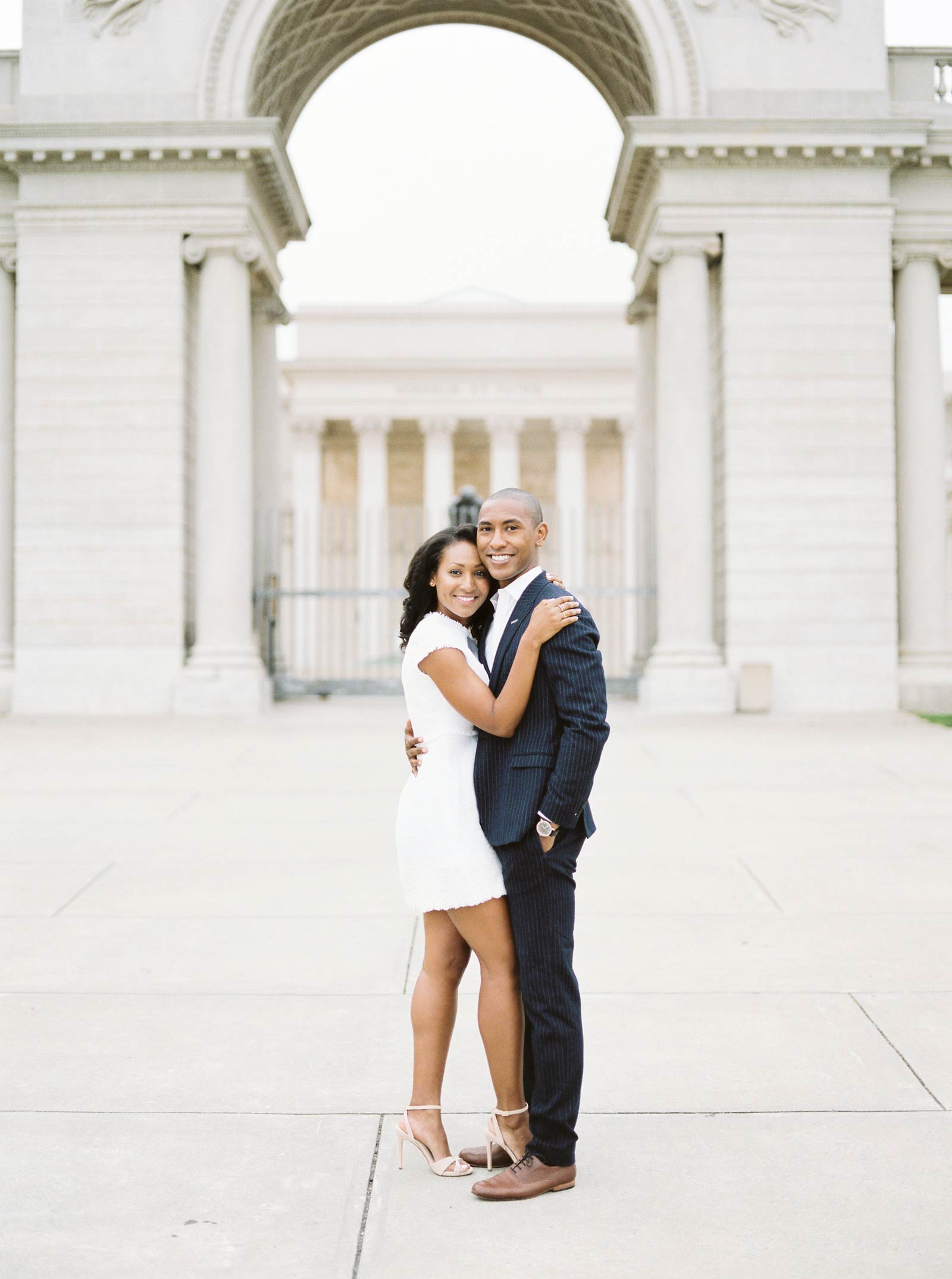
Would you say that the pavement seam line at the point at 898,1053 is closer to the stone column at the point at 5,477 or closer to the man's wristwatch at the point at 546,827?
the man's wristwatch at the point at 546,827

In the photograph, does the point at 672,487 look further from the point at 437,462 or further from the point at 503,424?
the point at 503,424

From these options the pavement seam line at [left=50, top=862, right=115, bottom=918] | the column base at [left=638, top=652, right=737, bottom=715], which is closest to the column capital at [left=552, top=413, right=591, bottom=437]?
the column base at [left=638, top=652, right=737, bottom=715]

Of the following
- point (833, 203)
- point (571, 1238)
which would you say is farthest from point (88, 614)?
point (571, 1238)

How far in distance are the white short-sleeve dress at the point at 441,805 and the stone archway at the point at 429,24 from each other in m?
19.0

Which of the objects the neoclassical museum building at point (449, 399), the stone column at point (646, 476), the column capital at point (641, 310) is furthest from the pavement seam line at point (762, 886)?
the neoclassical museum building at point (449, 399)

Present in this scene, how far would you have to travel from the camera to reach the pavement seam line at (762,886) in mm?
7285

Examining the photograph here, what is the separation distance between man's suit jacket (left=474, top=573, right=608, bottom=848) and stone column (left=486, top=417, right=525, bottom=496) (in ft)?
143

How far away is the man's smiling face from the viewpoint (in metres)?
4.04

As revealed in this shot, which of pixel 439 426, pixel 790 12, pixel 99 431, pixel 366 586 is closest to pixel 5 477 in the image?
pixel 99 431

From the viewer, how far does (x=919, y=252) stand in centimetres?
2211

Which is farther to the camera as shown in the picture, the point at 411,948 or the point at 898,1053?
the point at 411,948

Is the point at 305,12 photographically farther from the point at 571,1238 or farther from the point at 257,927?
the point at 571,1238

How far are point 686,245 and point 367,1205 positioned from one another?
19515 millimetres

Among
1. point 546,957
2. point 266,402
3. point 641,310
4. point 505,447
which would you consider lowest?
point 546,957
